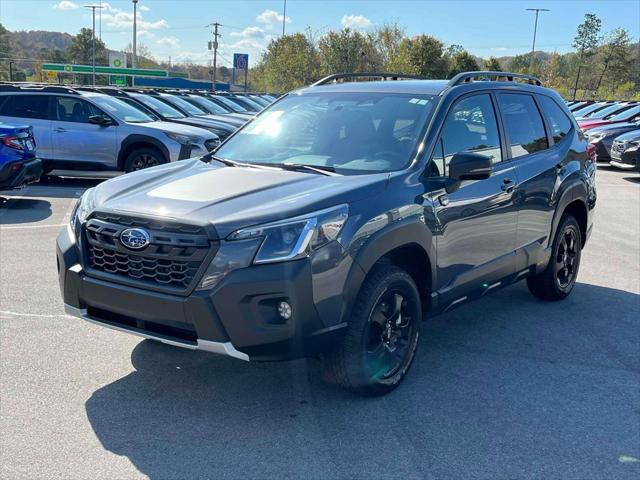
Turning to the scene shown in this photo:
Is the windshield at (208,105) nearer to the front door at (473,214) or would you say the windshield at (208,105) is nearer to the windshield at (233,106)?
the windshield at (233,106)

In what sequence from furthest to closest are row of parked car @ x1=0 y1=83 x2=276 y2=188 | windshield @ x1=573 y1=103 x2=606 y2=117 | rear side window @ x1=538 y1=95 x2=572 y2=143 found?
windshield @ x1=573 y1=103 x2=606 y2=117 → row of parked car @ x1=0 y1=83 x2=276 y2=188 → rear side window @ x1=538 y1=95 x2=572 y2=143

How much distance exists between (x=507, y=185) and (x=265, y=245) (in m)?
2.33

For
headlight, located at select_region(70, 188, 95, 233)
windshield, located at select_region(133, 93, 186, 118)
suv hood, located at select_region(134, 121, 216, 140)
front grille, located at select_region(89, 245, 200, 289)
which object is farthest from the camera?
windshield, located at select_region(133, 93, 186, 118)

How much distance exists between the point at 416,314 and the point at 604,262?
4.61 meters

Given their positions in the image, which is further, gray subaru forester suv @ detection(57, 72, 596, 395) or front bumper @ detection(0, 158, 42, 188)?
front bumper @ detection(0, 158, 42, 188)

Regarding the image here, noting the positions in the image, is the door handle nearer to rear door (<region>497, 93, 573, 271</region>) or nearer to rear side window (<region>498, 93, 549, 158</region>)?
rear door (<region>497, 93, 573, 271</region>)

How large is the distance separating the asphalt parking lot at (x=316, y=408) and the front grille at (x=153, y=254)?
80cm

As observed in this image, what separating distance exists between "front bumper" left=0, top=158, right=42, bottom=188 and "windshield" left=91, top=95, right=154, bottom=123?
114 inches

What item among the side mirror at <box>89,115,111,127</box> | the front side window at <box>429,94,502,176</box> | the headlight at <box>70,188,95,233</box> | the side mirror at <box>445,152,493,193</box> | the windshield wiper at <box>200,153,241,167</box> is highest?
the front side window at <box>429,94,502,176</box>

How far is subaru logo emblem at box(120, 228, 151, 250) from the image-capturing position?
3.38 metres

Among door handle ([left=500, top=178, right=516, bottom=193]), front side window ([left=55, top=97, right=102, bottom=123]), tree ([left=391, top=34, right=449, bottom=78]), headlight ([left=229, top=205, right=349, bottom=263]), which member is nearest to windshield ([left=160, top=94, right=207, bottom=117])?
front side window ([left=55, top=97, right=102, bottom=123])

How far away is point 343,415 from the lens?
375 cm

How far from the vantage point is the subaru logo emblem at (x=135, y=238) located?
3379 millimetres

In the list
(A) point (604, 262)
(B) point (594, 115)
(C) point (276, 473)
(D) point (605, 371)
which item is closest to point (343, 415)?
(C) point (276, 473)
